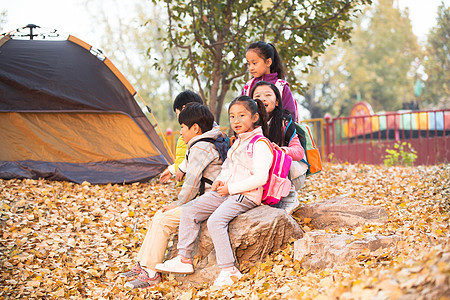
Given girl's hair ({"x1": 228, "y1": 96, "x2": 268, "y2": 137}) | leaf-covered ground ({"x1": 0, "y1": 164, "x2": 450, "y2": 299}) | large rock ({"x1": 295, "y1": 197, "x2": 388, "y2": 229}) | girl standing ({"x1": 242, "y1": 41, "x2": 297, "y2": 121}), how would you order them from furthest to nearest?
girl standing ({"x1": 242, "y1": 41, "x2": 297, "y2": 121}) → large rock ({"x1": 295, "y1": 197, "x2": 388, "y2": 229}) → girl's hair ({"x1": 228, "y1": 96, "x2": 268, "y2": 137}) → leaf-covered ground ({"x1": 0, "y1": 164, "x2": 450, "y2": 299})

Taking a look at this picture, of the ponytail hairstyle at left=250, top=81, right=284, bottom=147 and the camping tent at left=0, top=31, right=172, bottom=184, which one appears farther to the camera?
the camping tent at left=0, top=31, right=172, bottom=184

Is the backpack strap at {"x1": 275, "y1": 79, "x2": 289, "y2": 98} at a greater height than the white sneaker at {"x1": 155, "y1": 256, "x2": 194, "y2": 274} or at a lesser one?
greater

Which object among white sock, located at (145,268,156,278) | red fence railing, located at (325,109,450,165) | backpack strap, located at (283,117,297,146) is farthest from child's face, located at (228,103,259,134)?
red fence railing, located at (325,109,450,165)

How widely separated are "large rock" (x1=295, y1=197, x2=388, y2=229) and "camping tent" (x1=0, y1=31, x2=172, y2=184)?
289 cm

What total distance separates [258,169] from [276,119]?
631 mm

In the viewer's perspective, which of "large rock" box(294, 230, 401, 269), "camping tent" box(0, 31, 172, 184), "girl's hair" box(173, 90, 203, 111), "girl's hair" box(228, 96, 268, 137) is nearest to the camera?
"large rock" box(294, 230, 401, 269)

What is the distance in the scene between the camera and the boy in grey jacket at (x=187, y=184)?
130 inches

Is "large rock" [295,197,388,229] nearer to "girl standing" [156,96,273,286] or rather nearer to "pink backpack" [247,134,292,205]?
"pink backpack" [247,134,292,205]

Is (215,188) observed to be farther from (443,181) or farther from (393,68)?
(393,68)

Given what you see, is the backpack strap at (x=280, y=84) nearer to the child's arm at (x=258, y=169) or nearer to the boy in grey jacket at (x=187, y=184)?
the boy in grey jacket at (x=187, y=184)

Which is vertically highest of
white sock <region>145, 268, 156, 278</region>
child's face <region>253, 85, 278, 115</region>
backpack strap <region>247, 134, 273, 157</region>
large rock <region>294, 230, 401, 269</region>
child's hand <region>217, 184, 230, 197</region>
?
child's face <region>253, 85, 278, 115</region>

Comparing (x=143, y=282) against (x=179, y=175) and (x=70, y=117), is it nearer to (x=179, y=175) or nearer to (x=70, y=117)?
(x=179, y=175)

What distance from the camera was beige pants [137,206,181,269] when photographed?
330cm

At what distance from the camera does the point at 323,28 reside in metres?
6.46
